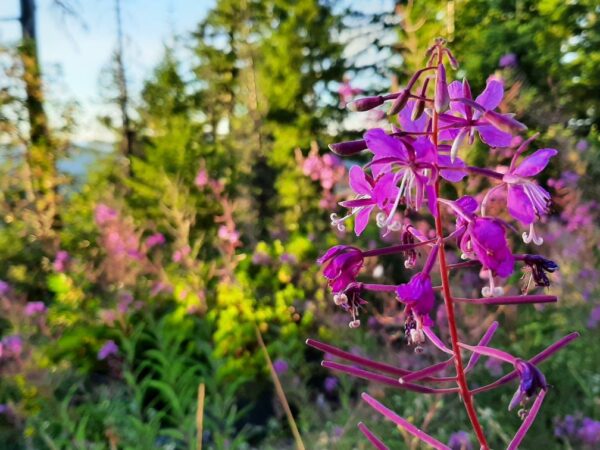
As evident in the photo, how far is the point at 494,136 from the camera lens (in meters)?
0.85

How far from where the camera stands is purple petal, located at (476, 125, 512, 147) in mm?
838

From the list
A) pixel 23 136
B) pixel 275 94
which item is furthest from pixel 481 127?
pixel 275 94

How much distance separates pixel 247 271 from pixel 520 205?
187 inches

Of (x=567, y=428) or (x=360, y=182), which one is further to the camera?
(x=567, y=428)

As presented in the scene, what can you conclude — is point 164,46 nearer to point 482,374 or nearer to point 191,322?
point 191,322

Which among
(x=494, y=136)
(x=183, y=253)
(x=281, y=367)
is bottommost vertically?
(x=281, y=367)

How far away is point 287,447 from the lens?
13.1 ft

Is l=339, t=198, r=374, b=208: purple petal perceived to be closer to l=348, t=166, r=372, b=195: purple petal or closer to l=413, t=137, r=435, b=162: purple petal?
l=348, t=166, r=372, b=195: purple petal

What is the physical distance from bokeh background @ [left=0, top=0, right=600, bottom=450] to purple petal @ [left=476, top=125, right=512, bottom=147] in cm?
19

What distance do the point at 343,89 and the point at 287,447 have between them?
3.03m

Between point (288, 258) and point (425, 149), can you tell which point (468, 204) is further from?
point (288, 258)

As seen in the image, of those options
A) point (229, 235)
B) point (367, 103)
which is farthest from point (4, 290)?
point (367, 103)

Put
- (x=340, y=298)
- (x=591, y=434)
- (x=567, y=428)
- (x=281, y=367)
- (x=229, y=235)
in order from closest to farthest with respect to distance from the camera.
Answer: (x=340, y=298)
(x=591, y=434)
(x=567, y=428)
(x=281, y=367)
(x=229, y=235)

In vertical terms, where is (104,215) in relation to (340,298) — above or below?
above
